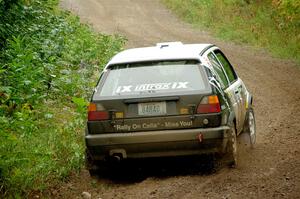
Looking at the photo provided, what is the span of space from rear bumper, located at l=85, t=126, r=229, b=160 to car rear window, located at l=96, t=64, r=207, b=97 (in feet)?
1.66

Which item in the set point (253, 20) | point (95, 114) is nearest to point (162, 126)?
point (95, 114)

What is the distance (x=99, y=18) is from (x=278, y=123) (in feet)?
59.3

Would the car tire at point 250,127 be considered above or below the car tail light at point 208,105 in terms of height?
below

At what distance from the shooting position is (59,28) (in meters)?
15.5

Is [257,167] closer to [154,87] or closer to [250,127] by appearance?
[250,127]

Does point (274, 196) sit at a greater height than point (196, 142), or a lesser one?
lesser

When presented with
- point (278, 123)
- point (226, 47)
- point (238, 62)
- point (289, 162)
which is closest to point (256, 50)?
point (226, 47)

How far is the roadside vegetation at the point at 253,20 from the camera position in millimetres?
21203

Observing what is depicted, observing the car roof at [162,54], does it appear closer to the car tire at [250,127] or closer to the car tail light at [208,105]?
the car tail light at [208,105]

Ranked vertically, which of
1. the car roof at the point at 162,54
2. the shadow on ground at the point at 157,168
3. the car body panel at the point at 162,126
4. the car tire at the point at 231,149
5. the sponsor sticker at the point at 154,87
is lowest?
the shadow on ground at the point at 157,168

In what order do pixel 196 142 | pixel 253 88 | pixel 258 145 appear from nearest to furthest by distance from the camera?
pixel 196 142
pixel 258 145
pixel 253 88

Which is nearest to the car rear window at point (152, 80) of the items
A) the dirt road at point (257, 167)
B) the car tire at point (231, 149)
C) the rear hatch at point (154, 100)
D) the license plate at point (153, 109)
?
the rear hatch at point (154, 100)

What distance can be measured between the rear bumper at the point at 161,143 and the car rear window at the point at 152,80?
19.9 inches

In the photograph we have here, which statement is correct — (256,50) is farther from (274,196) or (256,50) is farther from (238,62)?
(274,196)
